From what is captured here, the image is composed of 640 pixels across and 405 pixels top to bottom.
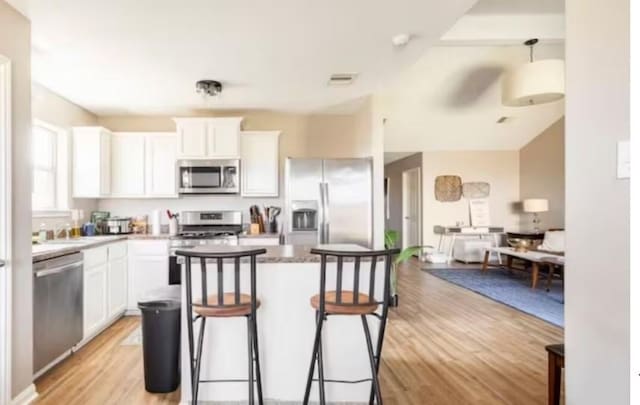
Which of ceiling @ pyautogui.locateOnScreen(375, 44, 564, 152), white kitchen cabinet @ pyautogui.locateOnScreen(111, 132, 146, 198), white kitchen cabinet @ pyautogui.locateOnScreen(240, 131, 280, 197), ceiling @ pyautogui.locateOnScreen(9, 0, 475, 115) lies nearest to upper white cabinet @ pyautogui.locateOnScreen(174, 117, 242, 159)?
white kitchen cabinet @ pyautogui.locateOnScreen(240, 131, 280, 197)

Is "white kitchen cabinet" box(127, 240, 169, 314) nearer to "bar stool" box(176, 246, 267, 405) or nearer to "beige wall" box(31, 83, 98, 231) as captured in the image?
"beige wall" box(31, 83, 98, 231)

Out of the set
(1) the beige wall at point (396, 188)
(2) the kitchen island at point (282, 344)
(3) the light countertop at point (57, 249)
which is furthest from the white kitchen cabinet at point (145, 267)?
(1) the beige wall at point (396, 188)

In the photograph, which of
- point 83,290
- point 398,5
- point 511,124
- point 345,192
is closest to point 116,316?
point 83,290

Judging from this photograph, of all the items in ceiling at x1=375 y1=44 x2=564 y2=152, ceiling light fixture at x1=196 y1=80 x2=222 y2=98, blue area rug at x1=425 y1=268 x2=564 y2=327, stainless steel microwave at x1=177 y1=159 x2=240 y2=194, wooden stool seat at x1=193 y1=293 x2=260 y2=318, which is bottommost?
blue area rug at x1=425 y1=268 x2=564 y2=327

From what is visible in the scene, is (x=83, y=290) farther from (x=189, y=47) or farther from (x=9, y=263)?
(x=189, y=47)

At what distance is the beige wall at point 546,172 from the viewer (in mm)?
6992

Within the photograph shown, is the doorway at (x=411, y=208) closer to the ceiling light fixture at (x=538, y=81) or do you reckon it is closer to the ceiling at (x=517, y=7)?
the ceiling light fixture at (x=538, y=81)

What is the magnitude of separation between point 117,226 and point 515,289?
5.47 m

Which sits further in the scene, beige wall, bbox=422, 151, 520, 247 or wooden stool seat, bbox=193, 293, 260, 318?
beige wall, bbox=422, 151, 520, 247

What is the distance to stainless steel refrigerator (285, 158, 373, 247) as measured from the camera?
409cm

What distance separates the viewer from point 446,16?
7.75 feet

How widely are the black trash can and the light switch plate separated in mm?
2388

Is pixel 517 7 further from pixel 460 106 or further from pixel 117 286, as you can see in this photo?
pixel 117 286

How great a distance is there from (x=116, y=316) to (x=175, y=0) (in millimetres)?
3163
